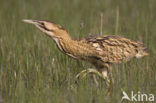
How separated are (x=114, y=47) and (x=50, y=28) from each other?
796 millimetres

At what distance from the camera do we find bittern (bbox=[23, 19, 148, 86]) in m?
4.32

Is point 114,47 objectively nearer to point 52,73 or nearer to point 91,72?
point 91,72

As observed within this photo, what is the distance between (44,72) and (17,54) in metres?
0.35

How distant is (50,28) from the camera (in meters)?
4.24

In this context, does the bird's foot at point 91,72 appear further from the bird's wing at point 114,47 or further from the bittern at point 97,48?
the bird's wing at point 114,47

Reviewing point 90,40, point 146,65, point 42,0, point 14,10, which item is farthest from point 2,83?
point 42,0

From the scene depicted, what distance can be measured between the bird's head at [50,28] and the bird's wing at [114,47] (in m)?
0.33

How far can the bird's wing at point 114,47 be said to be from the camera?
14.9ft

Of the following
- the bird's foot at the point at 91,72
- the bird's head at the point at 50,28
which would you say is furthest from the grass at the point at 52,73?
the bird's head at the point at 50,28

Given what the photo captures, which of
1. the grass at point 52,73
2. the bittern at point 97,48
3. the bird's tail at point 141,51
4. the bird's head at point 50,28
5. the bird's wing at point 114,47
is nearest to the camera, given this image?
the grass at point 52,73

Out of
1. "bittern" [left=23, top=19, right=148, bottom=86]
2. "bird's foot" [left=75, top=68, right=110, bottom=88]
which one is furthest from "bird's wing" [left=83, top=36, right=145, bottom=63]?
"bird's foot" [left=75, top=68, right=110, bottom=88]

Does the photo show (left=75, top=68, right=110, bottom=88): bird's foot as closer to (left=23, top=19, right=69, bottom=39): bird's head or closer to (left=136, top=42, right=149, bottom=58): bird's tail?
(left=23, top=19, right=69, bottom=39): bird's head

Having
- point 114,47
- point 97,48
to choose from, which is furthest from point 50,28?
point 114,47

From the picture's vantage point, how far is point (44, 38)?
17.8 feet
